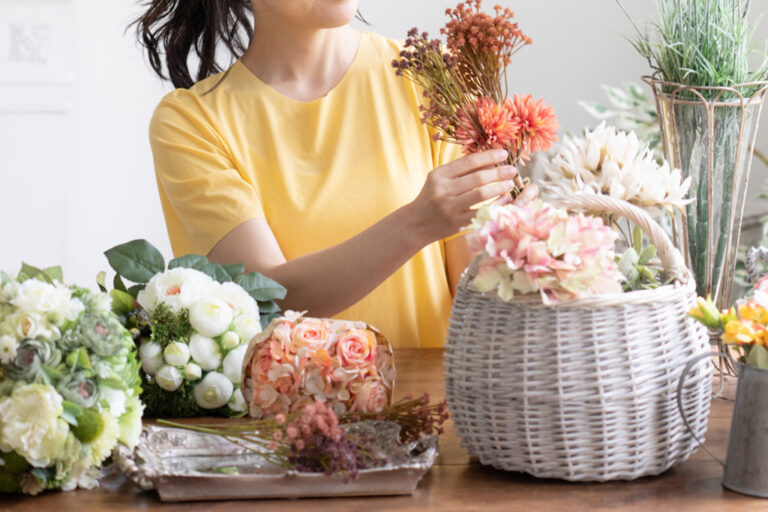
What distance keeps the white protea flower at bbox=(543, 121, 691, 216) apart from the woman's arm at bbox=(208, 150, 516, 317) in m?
0.14

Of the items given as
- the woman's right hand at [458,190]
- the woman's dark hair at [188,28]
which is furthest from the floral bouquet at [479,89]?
the woman's dark hair at [188,28]

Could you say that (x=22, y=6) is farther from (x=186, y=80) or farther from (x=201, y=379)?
(x=201, y=379)

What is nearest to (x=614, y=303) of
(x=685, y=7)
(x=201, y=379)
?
(x=685, y=7)

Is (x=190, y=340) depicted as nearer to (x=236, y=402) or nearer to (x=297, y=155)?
(x=236, y=402)

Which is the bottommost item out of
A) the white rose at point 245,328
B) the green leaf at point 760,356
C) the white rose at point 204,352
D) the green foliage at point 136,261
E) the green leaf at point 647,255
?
the white rose at point 204,352

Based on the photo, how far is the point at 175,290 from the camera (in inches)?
50.4

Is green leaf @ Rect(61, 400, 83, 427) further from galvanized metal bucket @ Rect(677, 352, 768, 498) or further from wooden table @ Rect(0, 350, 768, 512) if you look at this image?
galvanized metal bucket @ Rect(677, 352, 768, 498)

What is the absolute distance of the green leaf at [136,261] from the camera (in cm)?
135

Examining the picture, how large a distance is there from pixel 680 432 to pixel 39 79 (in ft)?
10.9

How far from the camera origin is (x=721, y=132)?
1.21 m

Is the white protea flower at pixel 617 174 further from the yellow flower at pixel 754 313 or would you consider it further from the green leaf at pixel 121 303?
the green leaf at pixel 121 303

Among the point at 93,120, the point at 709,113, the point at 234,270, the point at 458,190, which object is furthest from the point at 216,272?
Answer: the point at 93,120

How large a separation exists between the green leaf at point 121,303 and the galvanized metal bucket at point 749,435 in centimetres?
73

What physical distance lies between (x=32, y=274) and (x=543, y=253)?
0.59 m
